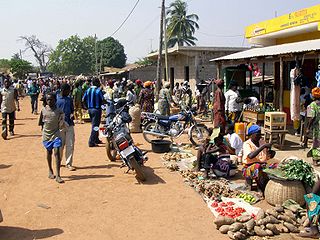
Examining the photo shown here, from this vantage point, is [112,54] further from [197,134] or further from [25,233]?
[25,233]

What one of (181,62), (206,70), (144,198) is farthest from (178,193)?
(181,62)

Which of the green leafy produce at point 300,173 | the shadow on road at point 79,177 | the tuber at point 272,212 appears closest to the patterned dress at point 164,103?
the shadow on road at point 79,177

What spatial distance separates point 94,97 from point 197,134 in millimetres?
2967

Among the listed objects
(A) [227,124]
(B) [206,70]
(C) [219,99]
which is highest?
(B) [206,70]

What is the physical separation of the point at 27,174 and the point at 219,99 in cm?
474

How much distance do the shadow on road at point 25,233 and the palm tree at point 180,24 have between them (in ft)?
154

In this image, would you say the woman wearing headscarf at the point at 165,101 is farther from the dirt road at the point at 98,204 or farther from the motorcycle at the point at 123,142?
the dirt road at the point at 98,204

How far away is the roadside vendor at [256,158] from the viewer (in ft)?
18.8

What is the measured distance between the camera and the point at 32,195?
6.05m

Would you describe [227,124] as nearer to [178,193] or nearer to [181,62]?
[178,193]

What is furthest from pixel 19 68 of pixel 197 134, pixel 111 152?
pixel 111 152

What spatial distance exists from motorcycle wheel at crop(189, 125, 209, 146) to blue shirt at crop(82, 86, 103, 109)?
2581 millimetres

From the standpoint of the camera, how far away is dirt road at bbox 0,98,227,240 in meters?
4.64

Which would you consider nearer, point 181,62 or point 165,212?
point 165,212
